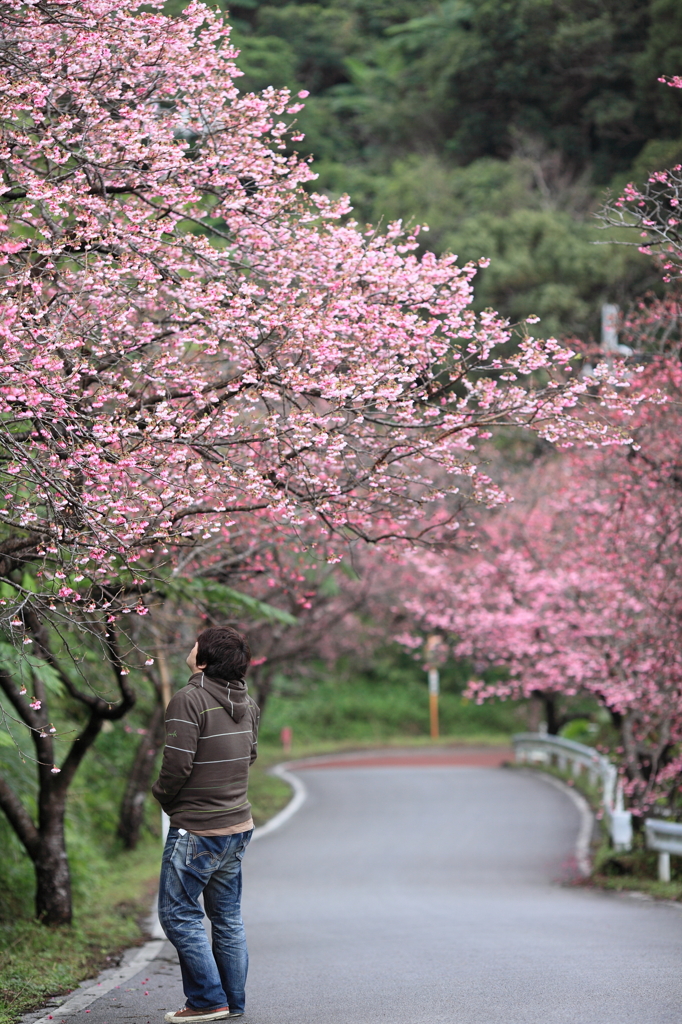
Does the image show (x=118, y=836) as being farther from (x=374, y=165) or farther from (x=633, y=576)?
(x=374, y=165)

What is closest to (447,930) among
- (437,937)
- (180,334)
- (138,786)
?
(437,937)

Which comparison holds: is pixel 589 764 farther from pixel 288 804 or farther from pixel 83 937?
pixel 83 937

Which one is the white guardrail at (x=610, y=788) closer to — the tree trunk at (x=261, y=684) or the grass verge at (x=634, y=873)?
the grass verge at (x=634, y=873)

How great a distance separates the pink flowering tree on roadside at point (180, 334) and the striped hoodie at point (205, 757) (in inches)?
34.8

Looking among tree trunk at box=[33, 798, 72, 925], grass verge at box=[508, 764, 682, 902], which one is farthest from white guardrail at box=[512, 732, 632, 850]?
tree trunk at box=[33, 798, 72, 925]

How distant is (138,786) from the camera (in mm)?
15117

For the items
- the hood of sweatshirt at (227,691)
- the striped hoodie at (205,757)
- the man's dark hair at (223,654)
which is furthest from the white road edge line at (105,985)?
the man's dark hair at (223,654)

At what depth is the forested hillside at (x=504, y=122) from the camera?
118 feet

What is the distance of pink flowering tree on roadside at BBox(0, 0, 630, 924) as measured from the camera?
20.3 ft

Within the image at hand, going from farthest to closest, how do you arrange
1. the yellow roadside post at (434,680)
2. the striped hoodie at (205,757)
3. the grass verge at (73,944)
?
the yellow roadside post at (434,680) → the grass verge at (73,944) → the striped hoodie at (205,757)

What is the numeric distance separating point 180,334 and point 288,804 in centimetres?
1750

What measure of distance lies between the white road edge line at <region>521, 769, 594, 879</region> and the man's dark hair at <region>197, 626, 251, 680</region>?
9.32 meters

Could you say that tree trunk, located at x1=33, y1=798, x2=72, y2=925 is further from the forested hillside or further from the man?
the forested hillside

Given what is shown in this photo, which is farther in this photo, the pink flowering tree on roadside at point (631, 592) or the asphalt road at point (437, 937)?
the pink flowering tree on roadside at point (631, 592)
